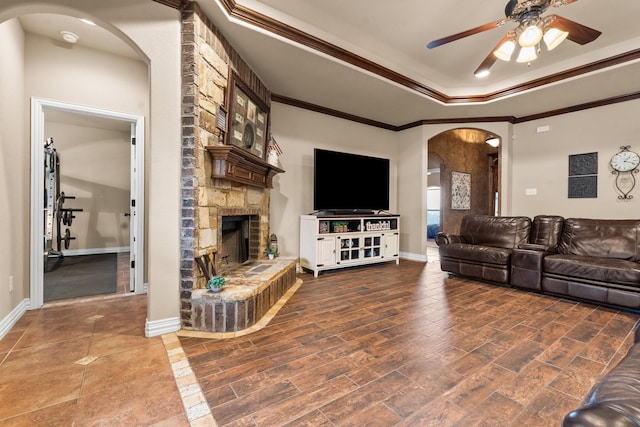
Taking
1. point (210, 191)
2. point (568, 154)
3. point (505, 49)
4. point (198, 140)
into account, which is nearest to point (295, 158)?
point (210, 191)

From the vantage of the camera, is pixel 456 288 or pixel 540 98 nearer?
pixel 456 288

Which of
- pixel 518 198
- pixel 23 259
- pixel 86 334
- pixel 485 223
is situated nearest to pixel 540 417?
pixel 86 334

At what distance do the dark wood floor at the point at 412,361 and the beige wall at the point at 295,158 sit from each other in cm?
153

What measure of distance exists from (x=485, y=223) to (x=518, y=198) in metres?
1.59

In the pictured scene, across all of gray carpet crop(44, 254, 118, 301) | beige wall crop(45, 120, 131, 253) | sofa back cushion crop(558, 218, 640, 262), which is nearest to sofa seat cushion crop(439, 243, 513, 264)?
sofa back cushion crop(558, 218, 640, 262)

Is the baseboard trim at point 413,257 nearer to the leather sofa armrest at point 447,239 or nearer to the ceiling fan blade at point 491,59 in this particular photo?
the leather sofa armrest at point 447,239

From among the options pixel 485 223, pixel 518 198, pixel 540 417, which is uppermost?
pixel 518 198

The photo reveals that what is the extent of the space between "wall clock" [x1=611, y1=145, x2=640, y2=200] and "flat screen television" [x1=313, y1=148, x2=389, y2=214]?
3382 mm

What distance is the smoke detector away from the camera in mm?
2733

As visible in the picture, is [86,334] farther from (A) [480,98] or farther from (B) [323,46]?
(A) [480,98]

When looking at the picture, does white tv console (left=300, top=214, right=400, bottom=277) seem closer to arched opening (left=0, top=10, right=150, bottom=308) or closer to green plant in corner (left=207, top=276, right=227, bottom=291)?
green plant in corner (left=207, top=276, right=227, bottom=291)

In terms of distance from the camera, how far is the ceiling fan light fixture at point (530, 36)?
229cm

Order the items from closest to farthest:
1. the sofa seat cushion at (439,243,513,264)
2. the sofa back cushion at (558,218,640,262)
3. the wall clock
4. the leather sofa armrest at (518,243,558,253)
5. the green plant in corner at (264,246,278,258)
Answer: the sofa back cushion at (558,218,640,262) → the leather sofa armrest at (518,243,558,253) → the sofa seat cushion at (439,243,513,264) → the green plant in corner at (264,246,278,258) → the wall clock

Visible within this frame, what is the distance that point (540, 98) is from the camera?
430cm
